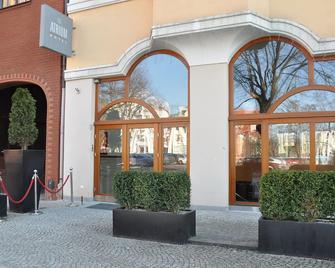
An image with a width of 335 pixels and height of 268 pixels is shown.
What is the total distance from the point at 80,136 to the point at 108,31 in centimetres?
324

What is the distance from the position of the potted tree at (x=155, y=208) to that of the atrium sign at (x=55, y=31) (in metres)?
5.81

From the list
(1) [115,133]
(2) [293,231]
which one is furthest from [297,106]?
(1) [115,133]

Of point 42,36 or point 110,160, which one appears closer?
point 42,36

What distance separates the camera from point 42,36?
36.8 feet

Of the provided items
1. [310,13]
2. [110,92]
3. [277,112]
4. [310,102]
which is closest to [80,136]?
[110,92]

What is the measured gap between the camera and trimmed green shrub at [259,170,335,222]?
6082 mm

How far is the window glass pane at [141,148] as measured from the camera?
37.8 feet

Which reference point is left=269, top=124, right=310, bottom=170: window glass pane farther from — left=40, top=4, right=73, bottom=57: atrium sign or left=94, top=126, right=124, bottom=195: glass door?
left=40, top=4, right=73, bottom=57: atrium sign

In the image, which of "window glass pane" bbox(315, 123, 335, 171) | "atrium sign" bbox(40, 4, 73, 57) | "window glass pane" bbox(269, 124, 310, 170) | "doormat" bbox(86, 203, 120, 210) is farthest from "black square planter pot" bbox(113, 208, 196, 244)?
"atrium sign" bbox(40, 4, 73, 57)

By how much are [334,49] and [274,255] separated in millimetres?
5361

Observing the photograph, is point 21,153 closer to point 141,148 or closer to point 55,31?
point 141,148

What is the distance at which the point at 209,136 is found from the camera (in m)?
10.4

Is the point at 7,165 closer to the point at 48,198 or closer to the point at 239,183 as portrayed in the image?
the point at 48,198

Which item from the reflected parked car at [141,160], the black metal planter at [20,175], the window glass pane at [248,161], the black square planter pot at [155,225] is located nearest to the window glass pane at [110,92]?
the reflected parked car at [141,160]
